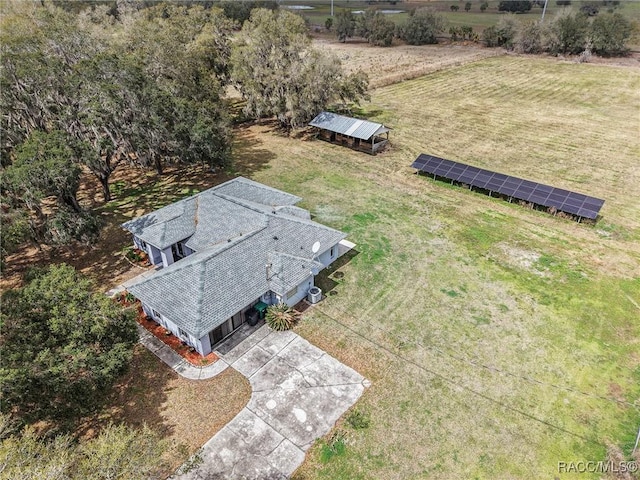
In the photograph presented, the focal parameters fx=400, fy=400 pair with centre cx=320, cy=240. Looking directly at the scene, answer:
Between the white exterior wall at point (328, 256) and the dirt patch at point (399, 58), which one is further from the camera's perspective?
the dirt patch at point (399, 58)

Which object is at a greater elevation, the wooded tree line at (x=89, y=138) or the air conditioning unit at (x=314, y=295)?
the wooded tree line at (x=89, y=138)

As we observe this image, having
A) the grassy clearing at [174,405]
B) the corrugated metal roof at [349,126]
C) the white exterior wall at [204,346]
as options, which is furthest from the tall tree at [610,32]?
the grassy clearing at [174,405]

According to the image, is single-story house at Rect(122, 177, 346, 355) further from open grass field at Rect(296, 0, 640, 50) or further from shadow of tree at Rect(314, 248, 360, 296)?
open grass field at Rect(296, 0, 640, 50)

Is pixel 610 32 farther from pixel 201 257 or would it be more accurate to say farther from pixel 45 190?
pixel 45 190

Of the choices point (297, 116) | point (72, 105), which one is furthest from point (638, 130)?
point (72, 105)

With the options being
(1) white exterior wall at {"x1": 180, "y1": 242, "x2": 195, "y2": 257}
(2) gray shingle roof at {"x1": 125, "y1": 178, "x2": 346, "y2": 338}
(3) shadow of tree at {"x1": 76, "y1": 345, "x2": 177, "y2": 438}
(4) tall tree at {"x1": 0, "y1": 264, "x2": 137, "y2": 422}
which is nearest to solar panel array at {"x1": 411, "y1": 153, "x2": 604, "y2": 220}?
(2) gray shingle roof at {"x1": 125, "y1": 178, "x2": 346, "y2": 338}

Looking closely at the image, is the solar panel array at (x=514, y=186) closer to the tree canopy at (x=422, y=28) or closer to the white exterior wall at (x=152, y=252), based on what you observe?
the white exterior wall at (x=152, y=252)
